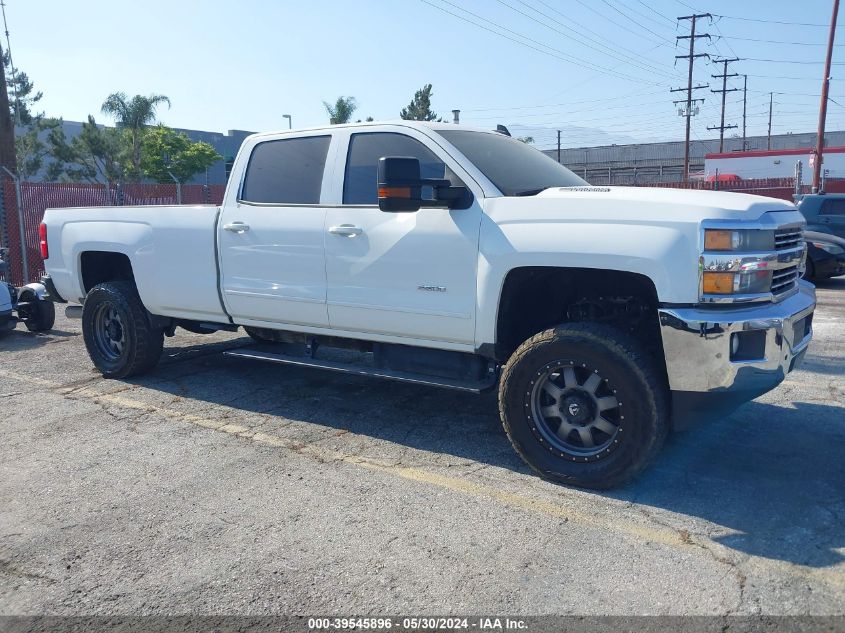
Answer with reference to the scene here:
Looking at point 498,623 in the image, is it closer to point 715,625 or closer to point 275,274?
point 715,625

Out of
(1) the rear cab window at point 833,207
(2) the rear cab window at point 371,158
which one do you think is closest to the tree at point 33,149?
(1) the rear cab window at point 833,207

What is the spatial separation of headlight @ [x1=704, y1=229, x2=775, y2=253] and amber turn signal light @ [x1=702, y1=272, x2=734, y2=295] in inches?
5.2

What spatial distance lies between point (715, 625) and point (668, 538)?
2.37ft

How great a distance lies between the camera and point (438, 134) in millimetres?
4930

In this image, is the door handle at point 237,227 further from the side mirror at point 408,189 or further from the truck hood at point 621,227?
the truck hood at point 621,227

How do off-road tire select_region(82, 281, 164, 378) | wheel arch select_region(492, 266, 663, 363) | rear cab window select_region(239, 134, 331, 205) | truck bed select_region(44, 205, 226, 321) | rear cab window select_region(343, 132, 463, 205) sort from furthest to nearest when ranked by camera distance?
off-road tire select_region(82, 281, 164, 378) < truck bed select_region(44, 205, 226, 321) < rear cab window select_region(239, 134, 331, 205) < rear cab window select_region(343, 132, 463, 205) < wheel arch select_region(492, 266, 663, 363)

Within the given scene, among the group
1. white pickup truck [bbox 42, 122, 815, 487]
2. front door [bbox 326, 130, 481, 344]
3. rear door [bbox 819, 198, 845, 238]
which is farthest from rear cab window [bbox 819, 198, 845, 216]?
front door [bbox 326, 130, 481, 344]

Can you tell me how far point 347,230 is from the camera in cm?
500

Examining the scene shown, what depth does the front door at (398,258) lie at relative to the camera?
456 centimetres

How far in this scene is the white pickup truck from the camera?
381 centimetres

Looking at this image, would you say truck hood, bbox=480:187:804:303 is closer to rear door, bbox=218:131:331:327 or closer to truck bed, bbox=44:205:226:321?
rear door, bbox=218:131:331:327

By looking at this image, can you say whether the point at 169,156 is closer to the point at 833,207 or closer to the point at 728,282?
the point at 833,207

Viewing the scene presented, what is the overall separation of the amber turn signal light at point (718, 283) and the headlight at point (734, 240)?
0.43 feet

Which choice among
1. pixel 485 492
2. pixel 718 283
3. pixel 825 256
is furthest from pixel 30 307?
pixel 825 256
